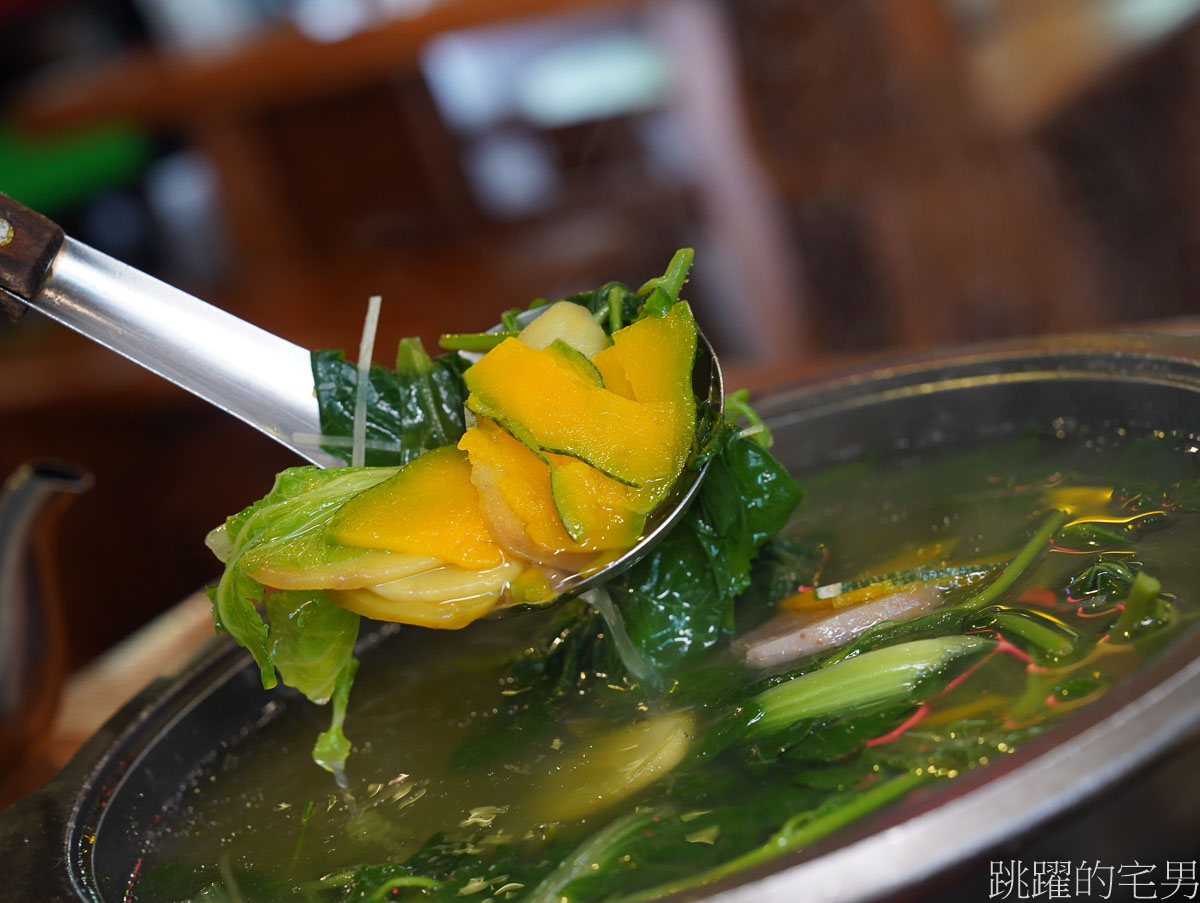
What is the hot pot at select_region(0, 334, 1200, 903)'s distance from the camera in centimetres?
64

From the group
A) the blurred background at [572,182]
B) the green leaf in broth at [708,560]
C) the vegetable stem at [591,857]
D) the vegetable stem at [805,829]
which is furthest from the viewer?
the blurred background at [572,182]

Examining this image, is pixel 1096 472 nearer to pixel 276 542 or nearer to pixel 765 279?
pixel 276 542

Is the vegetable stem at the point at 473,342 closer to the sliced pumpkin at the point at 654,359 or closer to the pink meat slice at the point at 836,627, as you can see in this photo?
the sliced pumpkin at the point at 654,359

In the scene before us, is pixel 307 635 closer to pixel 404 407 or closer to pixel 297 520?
pixel 297 520

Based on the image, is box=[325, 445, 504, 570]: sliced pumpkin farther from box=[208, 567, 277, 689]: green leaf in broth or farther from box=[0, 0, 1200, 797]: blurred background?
box=[0, 0, 1200, 797]: blurred background

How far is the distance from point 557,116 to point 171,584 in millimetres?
2297

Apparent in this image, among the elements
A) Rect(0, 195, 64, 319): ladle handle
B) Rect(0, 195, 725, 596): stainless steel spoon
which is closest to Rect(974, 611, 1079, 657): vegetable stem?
Rect(0, 195, 725, 596): stainless steel spoon

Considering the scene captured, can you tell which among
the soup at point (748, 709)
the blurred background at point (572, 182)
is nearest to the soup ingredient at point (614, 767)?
the soup at point (748, 709)

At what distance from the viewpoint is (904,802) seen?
0.72 meters

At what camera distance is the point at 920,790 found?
0.78 metres

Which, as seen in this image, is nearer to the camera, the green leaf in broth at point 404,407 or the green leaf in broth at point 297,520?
the green leaf in broth at point 297,520

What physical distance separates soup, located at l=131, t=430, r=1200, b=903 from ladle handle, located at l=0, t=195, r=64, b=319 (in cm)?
57

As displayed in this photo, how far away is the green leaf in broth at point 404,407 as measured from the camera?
1.25 metres

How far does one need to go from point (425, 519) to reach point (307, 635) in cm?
19
